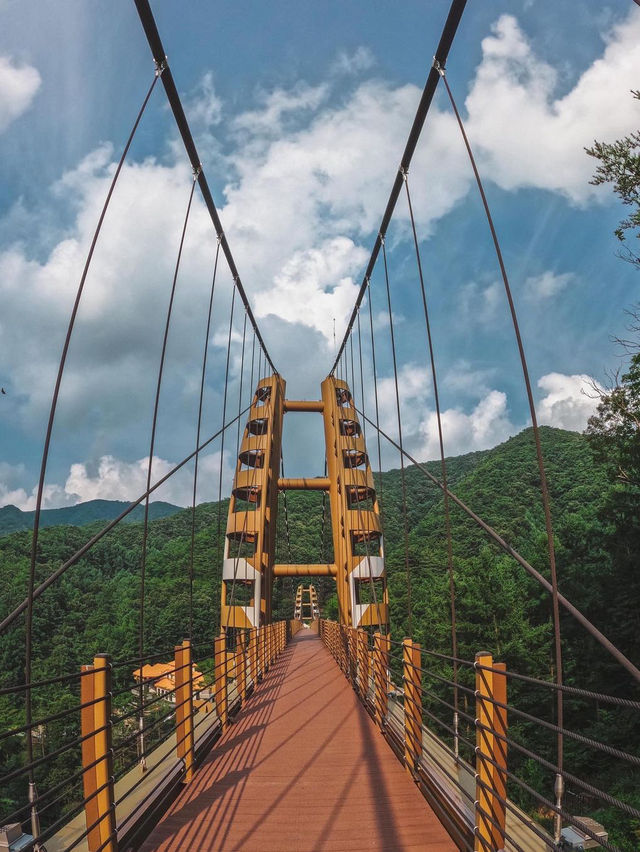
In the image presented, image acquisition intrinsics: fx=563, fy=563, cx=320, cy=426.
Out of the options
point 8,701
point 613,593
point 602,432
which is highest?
point 602,432

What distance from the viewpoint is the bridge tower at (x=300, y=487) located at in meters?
14.6

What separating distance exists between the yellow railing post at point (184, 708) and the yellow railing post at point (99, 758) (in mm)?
1212

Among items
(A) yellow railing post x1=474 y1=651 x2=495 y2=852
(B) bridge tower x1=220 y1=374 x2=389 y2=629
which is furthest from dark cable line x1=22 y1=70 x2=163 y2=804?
(B) bridge tower x1=220 y1=374 x2=389 y2=629

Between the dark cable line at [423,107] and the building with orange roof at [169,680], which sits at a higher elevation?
the dark cable line at [423,107]

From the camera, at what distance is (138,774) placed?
11.0ft

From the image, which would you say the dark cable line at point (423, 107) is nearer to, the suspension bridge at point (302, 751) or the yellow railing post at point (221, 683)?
the suspension bridge at point (302, 751)

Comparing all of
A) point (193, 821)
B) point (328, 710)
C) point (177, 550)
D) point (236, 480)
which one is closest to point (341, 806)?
point (193, 821)

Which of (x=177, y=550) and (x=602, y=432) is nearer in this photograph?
(x=602, y=432)

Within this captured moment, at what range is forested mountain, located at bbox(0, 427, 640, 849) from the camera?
1881 centimetres

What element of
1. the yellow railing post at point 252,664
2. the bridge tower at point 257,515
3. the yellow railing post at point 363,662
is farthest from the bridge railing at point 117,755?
the bridge tower at point 257,515

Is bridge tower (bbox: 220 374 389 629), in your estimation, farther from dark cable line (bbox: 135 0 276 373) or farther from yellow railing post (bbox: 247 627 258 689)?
dark cable line (bbox: 135 0 276 373)

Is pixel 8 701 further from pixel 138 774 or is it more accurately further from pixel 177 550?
pixel 138 774

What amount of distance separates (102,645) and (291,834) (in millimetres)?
40347

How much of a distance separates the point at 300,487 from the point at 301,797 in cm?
1510
